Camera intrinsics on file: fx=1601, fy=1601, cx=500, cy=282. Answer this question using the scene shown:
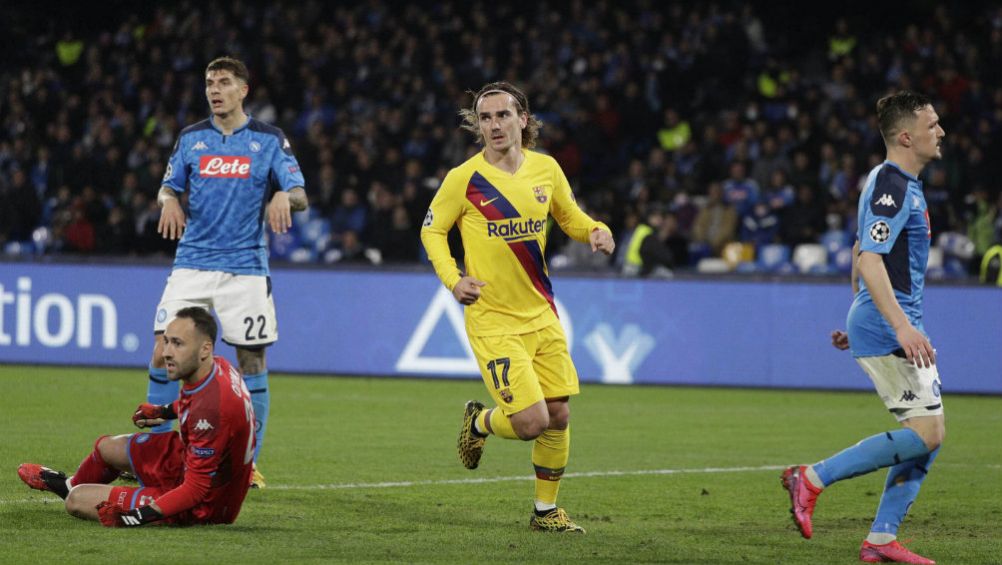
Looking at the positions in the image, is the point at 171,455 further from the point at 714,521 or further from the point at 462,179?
the point at 714,521

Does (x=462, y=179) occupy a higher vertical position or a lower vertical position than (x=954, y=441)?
higher

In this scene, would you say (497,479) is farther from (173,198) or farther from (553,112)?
(553,112)

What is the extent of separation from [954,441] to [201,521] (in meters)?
6.97

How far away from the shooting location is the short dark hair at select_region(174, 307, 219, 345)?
6957 millimetres

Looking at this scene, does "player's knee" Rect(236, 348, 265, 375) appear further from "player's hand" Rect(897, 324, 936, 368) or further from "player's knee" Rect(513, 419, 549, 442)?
"player's hand" Rect(897, 324, 936, 368)

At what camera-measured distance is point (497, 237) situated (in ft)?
25.1

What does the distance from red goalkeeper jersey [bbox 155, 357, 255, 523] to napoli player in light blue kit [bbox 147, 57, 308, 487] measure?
5.66 feet

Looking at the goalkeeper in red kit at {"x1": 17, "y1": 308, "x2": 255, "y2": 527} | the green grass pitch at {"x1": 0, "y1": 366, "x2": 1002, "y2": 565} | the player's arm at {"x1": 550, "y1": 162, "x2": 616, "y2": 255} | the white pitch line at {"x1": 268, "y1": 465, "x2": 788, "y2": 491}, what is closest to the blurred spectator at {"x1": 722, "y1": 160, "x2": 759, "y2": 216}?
the green grass pitch at {"x1": 0, "y1": 366, "x2": 1002, "y2": 565}

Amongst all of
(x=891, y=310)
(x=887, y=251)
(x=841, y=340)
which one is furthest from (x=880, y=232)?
(x=841, y=340)

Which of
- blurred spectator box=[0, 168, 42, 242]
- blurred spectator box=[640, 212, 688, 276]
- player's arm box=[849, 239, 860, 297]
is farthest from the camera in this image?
blurred spectator box=[0, 168, 42, 242]

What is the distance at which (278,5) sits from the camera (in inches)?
1042

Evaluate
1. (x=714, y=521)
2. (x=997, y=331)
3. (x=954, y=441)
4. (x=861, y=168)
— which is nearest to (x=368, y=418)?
(x=954, y=441)

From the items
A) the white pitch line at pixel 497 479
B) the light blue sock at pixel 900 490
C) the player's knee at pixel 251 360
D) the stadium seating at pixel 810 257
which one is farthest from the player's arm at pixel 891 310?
the stadium seating at pixel 810 257

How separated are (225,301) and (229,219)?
46cm
